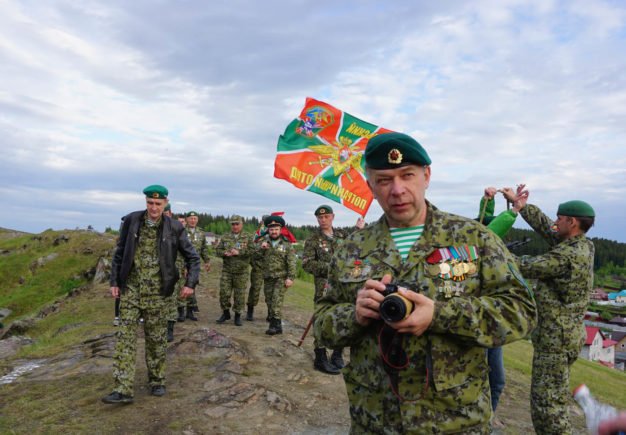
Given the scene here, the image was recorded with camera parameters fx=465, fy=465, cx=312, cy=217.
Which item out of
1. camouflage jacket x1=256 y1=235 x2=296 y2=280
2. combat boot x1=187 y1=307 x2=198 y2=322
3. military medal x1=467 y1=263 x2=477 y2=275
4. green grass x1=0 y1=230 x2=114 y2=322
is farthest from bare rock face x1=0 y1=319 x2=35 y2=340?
military medal x1=467 y1=263 x2=477 y2=275

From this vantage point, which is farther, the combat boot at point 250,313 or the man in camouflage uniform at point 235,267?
A: the combat boot at point 250,313

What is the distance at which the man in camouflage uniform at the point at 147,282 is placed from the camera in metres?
5.90

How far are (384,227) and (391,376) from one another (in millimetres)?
770

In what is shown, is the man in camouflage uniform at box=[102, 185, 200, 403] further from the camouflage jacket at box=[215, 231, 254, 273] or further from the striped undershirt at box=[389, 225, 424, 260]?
the camouflage jacket at box=[215, 231, 254, 273]

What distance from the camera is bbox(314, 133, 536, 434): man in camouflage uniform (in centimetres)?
208

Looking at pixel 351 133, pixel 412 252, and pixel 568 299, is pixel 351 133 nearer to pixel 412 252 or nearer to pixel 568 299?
pixel 568 299

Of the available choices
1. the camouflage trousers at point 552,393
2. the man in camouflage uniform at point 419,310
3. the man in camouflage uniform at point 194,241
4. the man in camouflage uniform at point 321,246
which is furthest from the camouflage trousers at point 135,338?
the man in camouflage uniform at point 194,241

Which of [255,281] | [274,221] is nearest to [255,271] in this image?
[255,281]

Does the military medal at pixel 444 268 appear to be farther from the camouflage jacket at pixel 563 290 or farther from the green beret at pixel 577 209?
the green beret at pixel 577 209

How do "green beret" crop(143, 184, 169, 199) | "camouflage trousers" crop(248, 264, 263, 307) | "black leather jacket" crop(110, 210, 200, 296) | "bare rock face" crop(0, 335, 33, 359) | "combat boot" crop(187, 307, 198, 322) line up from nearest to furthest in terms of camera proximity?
"black leather jacket" crop(110, 210, 200, 296) → "green beret" crop(143, 184, 169, 199) → "bare rock face" crop(0, 335, 33, 359) → "combat boot" crop(187, 307, 198, 322) → "camouflage trousers" crop(248, 264, 263, 307)

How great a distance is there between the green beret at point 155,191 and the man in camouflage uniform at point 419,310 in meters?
4.36

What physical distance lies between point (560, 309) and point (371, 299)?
12.0ft

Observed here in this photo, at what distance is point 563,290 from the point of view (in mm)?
4797

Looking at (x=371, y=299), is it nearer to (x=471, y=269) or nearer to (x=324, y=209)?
(x=471, y=269)
